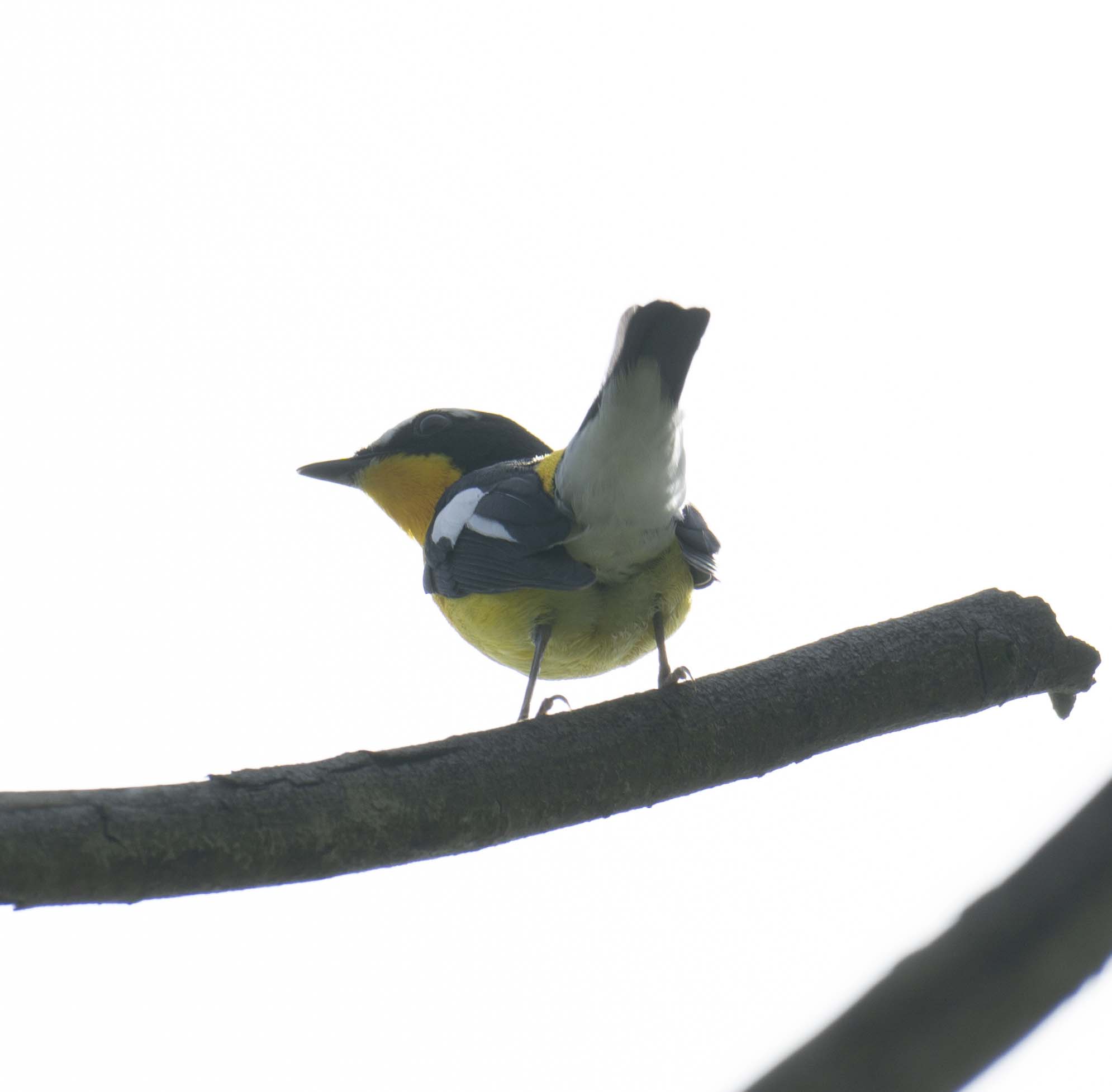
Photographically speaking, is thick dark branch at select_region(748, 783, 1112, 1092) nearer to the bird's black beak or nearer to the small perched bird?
the small perched bird

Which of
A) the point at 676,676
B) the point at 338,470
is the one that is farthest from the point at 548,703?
the point at 338,470

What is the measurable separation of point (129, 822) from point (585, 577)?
1.87 metres

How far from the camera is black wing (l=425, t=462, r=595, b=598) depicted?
3766mm

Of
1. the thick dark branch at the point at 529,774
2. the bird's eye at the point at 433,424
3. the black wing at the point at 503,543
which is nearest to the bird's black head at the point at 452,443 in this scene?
the bird's eye at the point at 433,424

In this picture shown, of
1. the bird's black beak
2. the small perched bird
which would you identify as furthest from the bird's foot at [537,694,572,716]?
the bird's black beak

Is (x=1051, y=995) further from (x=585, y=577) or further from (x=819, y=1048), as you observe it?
(x=585, y=577)

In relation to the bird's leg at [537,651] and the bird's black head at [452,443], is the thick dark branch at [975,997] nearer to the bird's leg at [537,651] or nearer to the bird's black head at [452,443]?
the bird's leg at [537,651]

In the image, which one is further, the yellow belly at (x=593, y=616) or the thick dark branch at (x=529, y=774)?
the yellow belly at (x=593, y=616)

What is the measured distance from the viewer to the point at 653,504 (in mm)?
3707

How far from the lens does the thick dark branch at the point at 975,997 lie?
0.74 meters

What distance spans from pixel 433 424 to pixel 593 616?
193 cm

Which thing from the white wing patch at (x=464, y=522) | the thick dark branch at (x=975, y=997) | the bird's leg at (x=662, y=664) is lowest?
the thick dark branch at (x=975, y=997)

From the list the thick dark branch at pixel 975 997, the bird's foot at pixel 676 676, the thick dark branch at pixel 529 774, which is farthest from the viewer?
the bird's foot at pixel 676 676

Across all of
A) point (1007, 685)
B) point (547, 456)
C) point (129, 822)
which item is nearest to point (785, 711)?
point (1007, 685)
